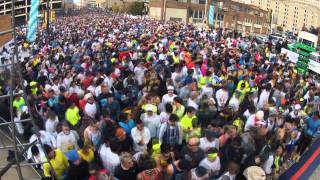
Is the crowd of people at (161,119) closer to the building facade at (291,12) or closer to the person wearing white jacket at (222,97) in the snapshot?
the person wearing white jacket at (222,97)

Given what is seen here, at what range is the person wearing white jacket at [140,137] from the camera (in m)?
7.31

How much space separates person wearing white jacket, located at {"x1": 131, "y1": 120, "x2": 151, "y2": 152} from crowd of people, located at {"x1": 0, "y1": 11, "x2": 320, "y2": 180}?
0.7 inches

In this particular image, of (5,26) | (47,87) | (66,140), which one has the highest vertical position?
(5,26)

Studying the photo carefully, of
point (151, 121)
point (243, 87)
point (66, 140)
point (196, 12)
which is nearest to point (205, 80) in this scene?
point (243, 87)

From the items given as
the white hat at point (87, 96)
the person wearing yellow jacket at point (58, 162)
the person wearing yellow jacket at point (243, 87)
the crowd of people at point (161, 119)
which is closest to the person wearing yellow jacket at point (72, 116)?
the crowd of people at point (161, 119)

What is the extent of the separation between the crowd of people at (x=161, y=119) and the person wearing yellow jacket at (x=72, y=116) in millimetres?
19

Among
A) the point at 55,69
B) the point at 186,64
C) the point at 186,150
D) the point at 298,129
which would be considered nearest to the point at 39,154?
the point at 186,150

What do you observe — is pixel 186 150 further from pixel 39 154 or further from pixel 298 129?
pixel 298 129

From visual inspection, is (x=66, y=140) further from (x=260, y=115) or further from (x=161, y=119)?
(x=260, y=115)

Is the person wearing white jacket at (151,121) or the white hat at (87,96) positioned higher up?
the white hat at (87,96)

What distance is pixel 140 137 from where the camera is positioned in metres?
7.35

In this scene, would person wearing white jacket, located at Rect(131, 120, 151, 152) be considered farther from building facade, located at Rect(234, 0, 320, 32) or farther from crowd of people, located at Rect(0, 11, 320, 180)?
building facade, located at Rect(234, 0, 320, 32)

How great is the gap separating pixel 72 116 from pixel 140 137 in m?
1.83

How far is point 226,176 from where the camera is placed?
6348mm
